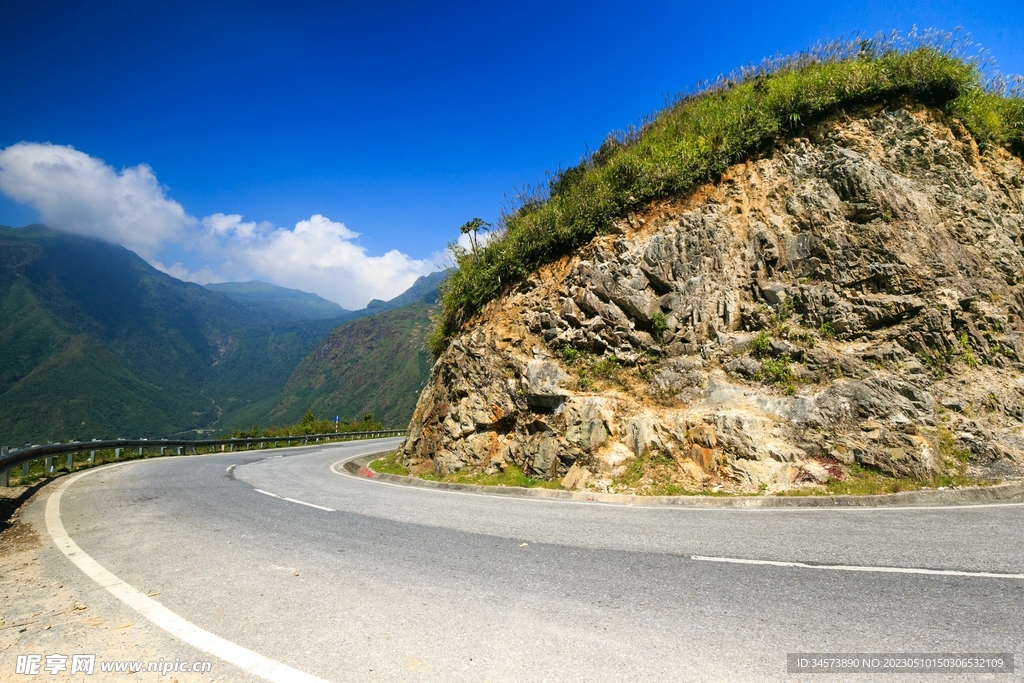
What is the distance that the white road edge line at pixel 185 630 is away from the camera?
3129 mm

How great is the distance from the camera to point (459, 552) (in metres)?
5.94

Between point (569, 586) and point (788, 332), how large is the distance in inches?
364

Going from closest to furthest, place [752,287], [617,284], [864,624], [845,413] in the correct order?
[864,624]
[845,413]
[752,287]
[617,284]

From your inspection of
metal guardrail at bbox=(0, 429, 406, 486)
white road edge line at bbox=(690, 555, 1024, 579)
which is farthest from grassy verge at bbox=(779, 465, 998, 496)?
metal guardrail at bbox=(0, 429, 406, 486)

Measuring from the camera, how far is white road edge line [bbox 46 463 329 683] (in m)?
3.13

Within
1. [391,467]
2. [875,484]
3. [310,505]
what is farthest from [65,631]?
[391,467]

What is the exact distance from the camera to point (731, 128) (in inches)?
550

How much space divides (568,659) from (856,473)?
28.0ft

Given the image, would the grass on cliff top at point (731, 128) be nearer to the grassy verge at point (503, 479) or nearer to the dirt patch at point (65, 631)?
the grassy verge at point (503, 479)

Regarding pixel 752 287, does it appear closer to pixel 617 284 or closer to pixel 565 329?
pixel 617 284

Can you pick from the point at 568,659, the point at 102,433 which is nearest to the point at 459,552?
the point at 568,659

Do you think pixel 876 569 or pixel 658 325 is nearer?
pixel 876 569

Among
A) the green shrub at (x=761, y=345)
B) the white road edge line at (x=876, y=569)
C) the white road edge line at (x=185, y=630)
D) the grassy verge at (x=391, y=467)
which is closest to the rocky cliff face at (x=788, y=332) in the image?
the green shrub at (x=761, y=345)

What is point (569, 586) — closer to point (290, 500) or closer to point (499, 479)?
point (290, 500)
